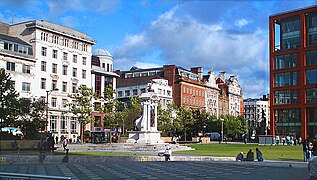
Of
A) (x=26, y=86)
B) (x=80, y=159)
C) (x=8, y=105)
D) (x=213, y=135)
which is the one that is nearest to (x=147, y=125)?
(x=8, y=105)

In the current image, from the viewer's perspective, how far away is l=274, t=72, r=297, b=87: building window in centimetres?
8312

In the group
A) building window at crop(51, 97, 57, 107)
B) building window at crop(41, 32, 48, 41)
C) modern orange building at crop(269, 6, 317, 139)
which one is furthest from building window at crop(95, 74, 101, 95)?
modern orange building at crop(269, 6, 317, 139)

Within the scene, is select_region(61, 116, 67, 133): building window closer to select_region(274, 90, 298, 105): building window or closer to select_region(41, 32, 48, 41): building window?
select_region(41, 32, 48, 41): building window

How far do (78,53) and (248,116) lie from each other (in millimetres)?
116202

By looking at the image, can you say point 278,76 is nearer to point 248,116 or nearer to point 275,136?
point 275,136

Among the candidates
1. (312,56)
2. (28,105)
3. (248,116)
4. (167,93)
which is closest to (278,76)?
(312,56)

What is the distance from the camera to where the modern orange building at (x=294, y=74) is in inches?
3167

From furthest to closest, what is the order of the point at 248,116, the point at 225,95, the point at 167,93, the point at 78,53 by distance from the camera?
1. the point at 248,116
2. the point at 225,95
3. the point at 167,93
4. the point at 78,53

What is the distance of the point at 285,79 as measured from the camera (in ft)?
277

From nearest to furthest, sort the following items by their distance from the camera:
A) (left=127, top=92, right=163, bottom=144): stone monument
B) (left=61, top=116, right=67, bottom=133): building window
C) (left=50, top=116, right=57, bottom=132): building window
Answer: (left=127, top=92, right=163, bottom=144): stone monument < (left=50, top=116, right=57, bottom=132): building window < (left=61, top=116, right=67, bottom=133): building window

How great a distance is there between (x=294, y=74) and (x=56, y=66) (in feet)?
151

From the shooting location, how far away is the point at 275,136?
8138cm

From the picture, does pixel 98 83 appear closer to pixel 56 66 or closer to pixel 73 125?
pixel 73 125

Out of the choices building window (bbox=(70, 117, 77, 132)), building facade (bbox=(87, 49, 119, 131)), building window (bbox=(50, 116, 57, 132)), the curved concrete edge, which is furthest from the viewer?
building facade (bbox=(87, 49, 119, 131))
